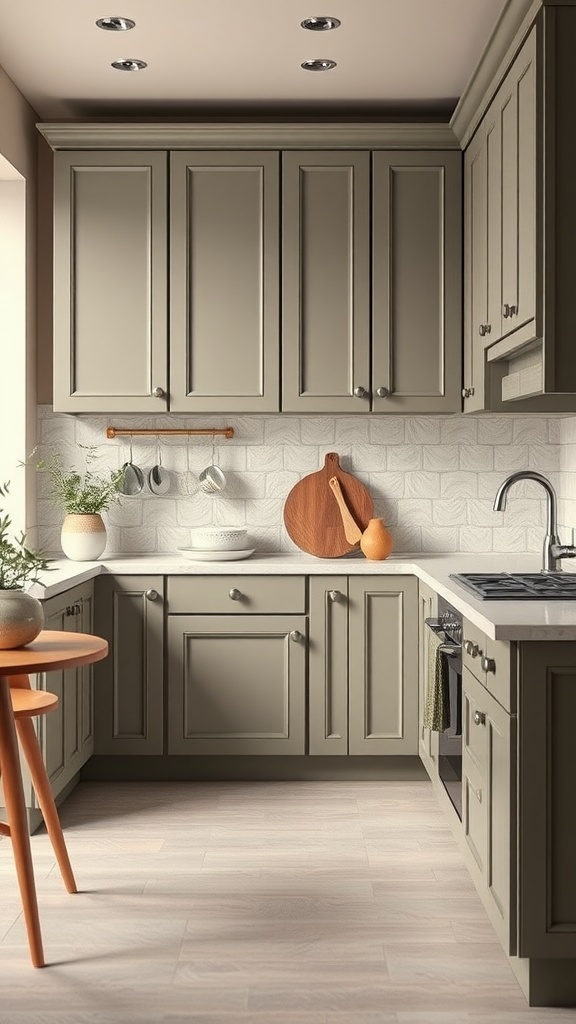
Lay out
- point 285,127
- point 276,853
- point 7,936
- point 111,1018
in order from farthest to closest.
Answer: point 285,127 → point 276,853 → point 7,936 → point 111,1018

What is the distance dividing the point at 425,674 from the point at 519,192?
178 centimetres

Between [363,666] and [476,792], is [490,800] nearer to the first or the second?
[476,792]

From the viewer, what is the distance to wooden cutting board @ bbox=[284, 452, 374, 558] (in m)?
4.63

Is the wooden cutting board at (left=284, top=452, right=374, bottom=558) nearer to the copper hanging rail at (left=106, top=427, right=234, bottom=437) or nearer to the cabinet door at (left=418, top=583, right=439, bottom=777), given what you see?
the copper hanging rail at (left=106, top=427, right=234, bottom=437)

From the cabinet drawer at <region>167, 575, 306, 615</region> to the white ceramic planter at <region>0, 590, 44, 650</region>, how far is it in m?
1.49

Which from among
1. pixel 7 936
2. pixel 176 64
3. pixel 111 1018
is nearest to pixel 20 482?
pixel 176 64

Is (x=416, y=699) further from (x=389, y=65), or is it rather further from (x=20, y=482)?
(x=389, y=65)

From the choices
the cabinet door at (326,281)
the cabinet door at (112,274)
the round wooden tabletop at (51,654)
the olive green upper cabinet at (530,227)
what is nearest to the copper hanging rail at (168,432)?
the cabinet door at (112,274)

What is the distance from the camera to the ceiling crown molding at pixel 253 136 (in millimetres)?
4234

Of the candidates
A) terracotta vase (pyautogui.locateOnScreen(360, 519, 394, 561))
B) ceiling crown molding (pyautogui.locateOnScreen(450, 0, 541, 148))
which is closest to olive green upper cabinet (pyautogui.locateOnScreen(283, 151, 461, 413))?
ceiling crown molding (pyautogui.locateOnScreen(450, 0, 541, 148))

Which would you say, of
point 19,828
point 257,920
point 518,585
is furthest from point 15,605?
point 518,585

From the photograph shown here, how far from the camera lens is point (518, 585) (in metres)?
3.26

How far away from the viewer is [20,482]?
14.6ft

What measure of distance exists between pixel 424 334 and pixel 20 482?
178 cm
